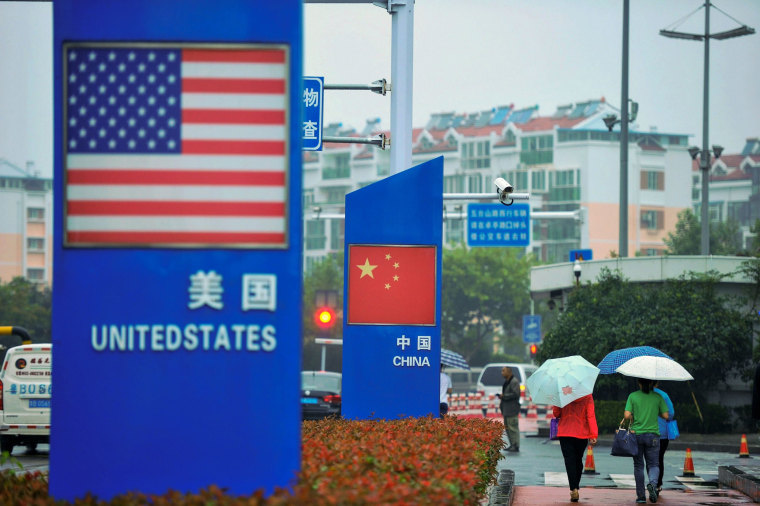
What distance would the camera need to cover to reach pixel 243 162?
24.2ft

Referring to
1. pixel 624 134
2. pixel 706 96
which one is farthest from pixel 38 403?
pixel 706 96

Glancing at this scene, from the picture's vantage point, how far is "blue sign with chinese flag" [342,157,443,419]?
15.6m

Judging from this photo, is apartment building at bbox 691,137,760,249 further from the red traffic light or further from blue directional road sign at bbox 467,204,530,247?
the red traffic light

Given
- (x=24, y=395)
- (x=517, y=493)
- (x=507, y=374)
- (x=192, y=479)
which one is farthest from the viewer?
(x=507, y=374)

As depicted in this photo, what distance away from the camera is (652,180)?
114 metres

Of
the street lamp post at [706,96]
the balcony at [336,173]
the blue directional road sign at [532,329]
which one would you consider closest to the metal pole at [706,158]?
the street lamp post at [706,96]

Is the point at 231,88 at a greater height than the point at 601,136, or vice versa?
the point at 601,136

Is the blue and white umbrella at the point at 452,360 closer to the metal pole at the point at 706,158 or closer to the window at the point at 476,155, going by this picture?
the metal pole at the point at 706,158

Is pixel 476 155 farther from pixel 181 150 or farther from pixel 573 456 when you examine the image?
pixel 181 150

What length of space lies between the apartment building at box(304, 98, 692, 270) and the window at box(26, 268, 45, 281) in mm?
25942

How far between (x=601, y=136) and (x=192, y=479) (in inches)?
4310

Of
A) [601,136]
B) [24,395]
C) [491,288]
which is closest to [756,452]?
[24,395]

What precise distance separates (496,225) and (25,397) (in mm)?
21589

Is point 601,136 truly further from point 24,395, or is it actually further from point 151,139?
point 151,139
